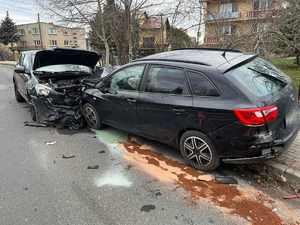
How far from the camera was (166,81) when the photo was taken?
3562 millimetres

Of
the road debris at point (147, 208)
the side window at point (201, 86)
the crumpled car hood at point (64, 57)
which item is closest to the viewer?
the road debris at point (147, 208)

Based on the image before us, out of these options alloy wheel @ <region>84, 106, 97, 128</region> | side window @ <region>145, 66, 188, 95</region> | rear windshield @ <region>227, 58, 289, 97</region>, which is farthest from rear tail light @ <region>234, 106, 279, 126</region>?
alloy wheel @ <region>84, 106, 97, 128</region>

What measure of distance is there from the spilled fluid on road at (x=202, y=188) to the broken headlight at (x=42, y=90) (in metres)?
2.29

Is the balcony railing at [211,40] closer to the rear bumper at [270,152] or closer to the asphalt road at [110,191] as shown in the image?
the asphalt road at [110,191]

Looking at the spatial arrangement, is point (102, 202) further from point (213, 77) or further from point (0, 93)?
point (0, 93)

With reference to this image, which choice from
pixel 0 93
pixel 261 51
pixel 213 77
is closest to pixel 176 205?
pixel 213 77

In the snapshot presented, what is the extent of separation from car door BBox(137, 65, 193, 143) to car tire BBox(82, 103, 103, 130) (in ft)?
4.42

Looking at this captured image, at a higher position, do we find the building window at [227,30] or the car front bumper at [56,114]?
the building window at [227,30]

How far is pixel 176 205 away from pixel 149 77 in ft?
6.56

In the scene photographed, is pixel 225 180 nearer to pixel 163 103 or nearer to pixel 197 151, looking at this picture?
pixel 197 151

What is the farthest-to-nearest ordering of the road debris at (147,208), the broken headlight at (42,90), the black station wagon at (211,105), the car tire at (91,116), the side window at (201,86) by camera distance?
the broken headlight at (42,90) < the car tire at (91,116) < the side window at (201,86) < the black station wagon at (211,105) < the road debris at (147,208)

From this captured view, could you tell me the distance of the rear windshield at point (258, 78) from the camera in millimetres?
2939

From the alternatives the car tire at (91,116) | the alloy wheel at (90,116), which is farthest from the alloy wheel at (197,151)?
the alloy wheel at (90,116)

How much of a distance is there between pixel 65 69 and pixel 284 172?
5.65 m
